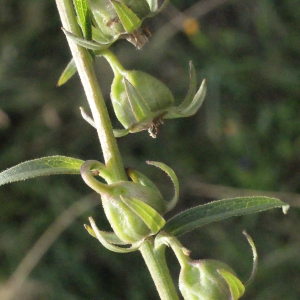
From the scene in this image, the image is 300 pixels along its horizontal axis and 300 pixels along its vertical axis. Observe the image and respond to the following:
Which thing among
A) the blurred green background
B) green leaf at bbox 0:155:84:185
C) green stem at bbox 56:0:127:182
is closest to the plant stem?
green stem at bbox 56:0:127:182

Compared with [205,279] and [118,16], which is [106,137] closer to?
[118,16]

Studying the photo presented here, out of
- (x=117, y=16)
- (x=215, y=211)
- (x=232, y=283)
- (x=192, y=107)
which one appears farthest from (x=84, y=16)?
(x=232, y=283)

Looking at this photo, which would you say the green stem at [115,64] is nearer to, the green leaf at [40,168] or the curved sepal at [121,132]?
the curved sepal at [121,132]

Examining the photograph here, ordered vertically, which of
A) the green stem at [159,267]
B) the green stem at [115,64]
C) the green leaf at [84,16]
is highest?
the green leaf at [84,16]

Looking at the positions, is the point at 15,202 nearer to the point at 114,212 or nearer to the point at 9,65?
the point at 9,65

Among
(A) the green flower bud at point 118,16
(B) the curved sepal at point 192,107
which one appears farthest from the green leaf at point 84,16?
(B) the curved sepal at point 192,107

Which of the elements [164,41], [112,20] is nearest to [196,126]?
[164,41]
